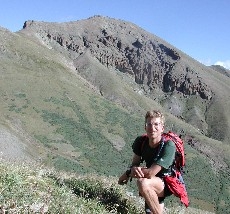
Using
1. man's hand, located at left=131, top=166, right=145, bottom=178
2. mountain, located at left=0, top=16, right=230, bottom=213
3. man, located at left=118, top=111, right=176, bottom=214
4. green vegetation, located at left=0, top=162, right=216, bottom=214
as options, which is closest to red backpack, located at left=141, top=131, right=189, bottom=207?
man, located at left=118, top=111, right=176, bottom=214

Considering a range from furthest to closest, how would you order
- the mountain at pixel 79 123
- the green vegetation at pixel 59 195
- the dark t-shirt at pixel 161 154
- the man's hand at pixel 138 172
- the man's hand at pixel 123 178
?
the mountain at pixel 79 123 → the man's hand at pixel 123 178 → the man's hand at pixel 138 172 → the dark t-shirt at pixel 161 154 → the green vegetation at pixel 59 195

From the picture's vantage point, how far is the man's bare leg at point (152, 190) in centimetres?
631

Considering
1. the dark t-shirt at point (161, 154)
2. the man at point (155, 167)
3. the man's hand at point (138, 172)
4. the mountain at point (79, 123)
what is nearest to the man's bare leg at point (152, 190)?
the man at point (155, 167)

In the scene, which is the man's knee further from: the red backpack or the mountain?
the mountain

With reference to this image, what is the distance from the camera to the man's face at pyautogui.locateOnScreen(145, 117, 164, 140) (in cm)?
653

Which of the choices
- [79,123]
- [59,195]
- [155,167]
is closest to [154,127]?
[155,167]

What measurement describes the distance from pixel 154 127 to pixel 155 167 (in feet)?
2.11

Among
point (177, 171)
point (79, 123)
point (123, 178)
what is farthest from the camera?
point (79, 123)

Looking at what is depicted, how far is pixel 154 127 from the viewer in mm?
6559

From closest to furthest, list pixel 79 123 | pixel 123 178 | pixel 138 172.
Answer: pixel 138 172, pixel 123 178, pixel 79 123

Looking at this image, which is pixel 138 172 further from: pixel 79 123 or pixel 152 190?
pixel 79 123

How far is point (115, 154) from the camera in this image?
3824 inches

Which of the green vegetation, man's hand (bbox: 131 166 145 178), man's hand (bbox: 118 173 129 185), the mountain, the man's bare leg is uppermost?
man's hand (bbox: 131 166 145 178)

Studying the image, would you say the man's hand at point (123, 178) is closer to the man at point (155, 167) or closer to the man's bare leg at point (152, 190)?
the man at point (155, 167)
